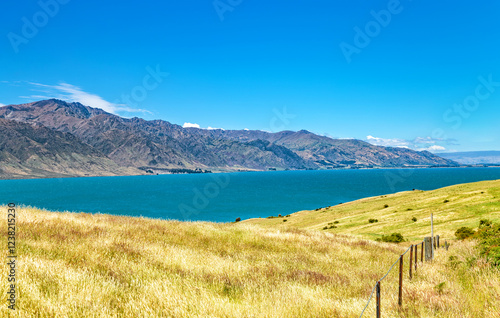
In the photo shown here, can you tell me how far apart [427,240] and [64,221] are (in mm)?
18982

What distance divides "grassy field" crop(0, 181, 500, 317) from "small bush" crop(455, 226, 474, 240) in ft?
49.9

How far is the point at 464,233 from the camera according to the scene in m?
27.5

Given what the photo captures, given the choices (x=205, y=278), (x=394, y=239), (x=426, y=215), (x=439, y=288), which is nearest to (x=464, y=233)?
(x=394, y=239)

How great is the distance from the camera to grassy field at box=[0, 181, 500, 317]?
618 centimetres

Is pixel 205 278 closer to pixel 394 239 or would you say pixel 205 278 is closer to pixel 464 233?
pixel 394 239

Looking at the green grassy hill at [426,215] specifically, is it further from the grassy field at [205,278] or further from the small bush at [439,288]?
the small bush at [439,288]

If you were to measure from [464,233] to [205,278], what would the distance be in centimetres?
2794

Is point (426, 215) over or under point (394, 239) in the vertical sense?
over

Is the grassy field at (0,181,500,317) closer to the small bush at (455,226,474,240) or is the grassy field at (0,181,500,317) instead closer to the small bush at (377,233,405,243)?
the small bush at (455,226,474,240)

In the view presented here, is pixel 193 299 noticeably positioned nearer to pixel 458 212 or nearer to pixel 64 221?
pixel 64 221

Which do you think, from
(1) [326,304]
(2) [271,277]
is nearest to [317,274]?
(2) [271,277]

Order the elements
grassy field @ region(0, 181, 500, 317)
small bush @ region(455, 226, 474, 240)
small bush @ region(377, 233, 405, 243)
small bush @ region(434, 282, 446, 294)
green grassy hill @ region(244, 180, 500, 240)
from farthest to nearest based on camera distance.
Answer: green grassy hill @ region(244, 180, 500, 240) → small bush @ region(377, 233, 405, 243) → small bush @ region(455, 226, 474, 240) → small bush @ region(434, 282, 446, 294) → grassy field @ region(0, 181, 500, 317)

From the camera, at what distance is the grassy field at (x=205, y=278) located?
6177 mm

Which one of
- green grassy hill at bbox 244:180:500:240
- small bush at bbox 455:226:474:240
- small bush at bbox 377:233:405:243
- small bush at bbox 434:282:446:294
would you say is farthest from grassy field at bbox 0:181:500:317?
green grassy hill at bbox 244:180:500:240
